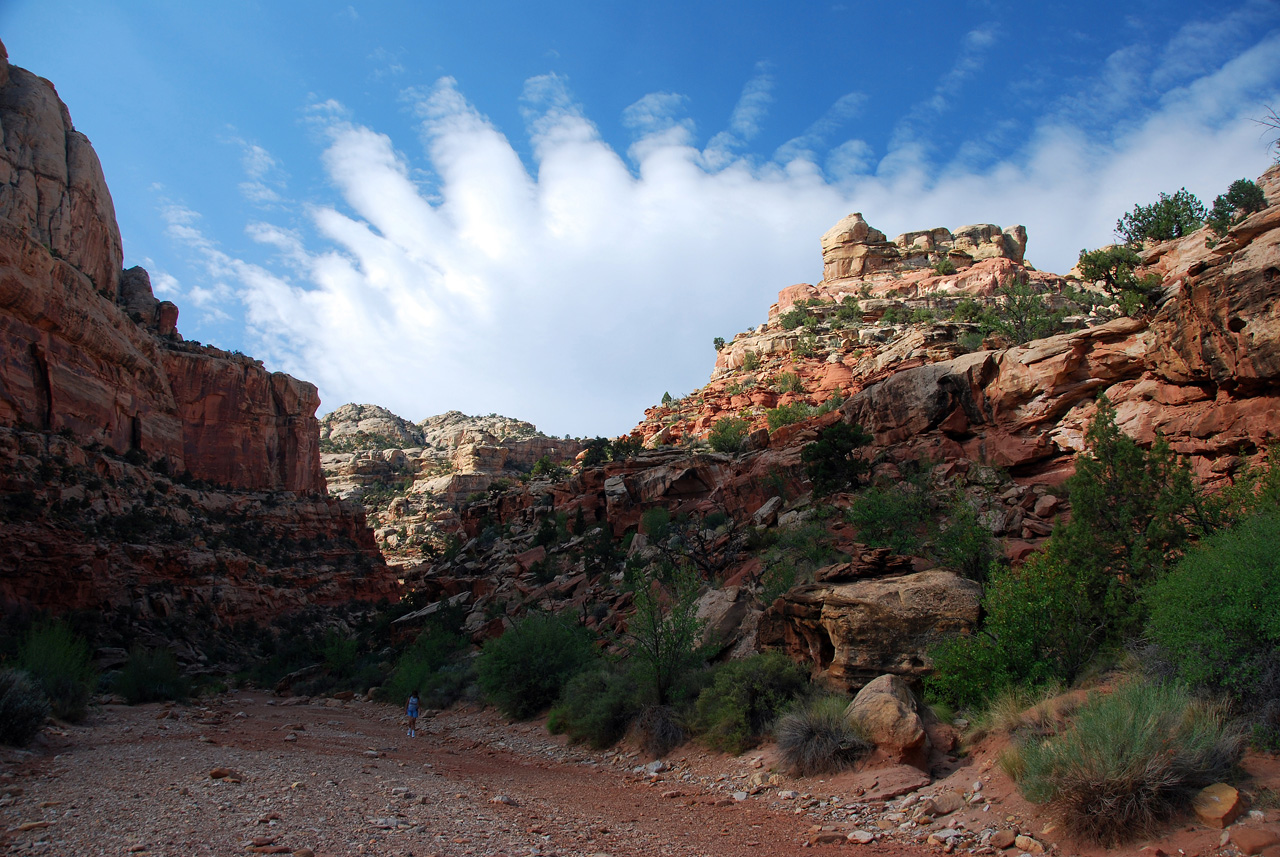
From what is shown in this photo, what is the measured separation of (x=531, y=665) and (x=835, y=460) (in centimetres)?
1365

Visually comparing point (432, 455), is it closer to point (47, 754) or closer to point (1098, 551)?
point (47, 754)

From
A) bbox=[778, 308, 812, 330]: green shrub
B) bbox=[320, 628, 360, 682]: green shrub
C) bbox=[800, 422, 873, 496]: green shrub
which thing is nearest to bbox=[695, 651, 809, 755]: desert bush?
bbox=[800, 422, 873, 496]: green shrub

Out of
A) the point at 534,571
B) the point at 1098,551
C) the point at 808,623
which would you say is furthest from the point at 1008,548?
the point at 534,571

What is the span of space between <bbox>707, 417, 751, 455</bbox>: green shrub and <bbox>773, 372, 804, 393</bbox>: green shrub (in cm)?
551

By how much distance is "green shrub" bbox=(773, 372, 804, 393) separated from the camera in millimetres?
48344

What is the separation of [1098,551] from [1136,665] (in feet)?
8.97

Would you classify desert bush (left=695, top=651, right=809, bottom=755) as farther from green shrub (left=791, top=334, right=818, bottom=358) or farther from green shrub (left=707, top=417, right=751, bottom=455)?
green shrub (left=791, top=334, right=818, bottom=358)

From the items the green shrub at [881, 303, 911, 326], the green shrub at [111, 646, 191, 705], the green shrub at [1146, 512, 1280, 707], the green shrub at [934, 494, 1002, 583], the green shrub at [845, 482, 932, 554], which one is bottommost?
the green shrub at [111, 646, 191, 705]

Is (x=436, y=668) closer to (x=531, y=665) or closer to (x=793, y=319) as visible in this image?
(x=531, y=665)

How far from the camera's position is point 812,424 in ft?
108

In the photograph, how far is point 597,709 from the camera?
583 inches

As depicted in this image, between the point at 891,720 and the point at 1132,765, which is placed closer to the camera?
the point at 1132,765

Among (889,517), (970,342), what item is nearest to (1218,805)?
(889,517)

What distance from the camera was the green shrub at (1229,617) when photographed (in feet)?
23.7
